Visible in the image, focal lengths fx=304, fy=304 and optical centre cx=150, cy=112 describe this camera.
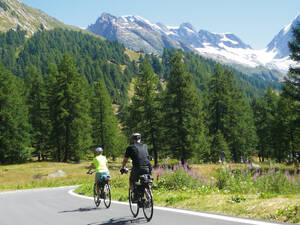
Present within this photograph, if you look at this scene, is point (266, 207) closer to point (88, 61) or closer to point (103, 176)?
point (103, 176)

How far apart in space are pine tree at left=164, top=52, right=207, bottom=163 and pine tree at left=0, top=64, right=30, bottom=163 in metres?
21.5

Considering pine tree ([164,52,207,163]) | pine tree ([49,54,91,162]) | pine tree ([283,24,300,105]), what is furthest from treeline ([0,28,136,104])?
pine tree ([283,24,300,105])

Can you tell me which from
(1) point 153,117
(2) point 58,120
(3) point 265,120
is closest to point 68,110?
(2) point 58,120

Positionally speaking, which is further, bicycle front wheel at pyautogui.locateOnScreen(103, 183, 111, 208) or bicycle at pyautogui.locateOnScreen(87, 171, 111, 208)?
bicycle at pyautogui.locateOnScreen(87, 171, 111, 208)

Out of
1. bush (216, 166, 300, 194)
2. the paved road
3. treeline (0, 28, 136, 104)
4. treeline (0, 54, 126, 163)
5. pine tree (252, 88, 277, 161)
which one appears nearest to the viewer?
the paved road

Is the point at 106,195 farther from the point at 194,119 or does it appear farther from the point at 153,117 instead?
the point at 153,117

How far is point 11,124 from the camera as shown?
138ft

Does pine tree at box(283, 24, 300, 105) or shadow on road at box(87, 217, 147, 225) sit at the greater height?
pine tree at box(283, 24, 300, 105)

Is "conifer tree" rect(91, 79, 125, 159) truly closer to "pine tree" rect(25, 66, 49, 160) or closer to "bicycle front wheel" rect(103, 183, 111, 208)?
"pine tree" rect(25, 66, 49, 160)

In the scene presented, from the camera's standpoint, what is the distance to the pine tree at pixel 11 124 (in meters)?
41.9

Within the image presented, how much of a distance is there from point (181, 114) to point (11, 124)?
78.0 ft

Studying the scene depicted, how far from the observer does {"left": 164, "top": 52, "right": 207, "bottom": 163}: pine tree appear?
35.8m

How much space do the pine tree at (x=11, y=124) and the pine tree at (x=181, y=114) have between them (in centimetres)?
2145

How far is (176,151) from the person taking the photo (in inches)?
1423
